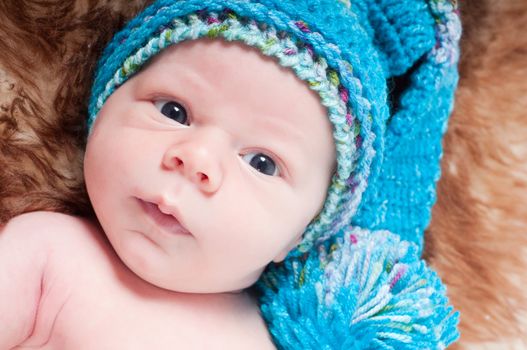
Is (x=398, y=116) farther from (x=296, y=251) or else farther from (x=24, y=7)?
(x=24, y=7)

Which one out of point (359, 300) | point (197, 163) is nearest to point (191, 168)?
point (197, 163)

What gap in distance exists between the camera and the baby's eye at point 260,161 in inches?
→ 41.3

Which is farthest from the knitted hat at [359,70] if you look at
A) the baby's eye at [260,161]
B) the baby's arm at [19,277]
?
the baby's arm at [19,277]

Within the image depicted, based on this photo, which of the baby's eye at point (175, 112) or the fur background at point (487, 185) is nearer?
the baby's eye at point (175, 112)

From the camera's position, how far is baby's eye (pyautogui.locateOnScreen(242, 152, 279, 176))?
1.05 m

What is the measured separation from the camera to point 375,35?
1.20 meters

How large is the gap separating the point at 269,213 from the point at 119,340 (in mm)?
281

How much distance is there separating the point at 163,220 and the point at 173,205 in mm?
47

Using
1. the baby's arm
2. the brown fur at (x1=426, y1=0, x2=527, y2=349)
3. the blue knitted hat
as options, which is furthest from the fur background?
the baby's arm

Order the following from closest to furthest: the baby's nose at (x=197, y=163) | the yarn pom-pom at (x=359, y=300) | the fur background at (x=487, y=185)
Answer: the baby's nose at (x=197, y=163)
the yarn pom-pom at (x=359, y=300)
the fur background at (x=487, y=185)

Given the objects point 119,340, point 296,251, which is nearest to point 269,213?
point 296,251

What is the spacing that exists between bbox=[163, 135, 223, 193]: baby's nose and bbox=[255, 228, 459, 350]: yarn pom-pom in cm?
28

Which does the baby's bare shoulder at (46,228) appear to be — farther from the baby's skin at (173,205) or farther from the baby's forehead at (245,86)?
the baby's forehead at (245,86)

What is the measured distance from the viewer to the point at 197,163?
97 cm
